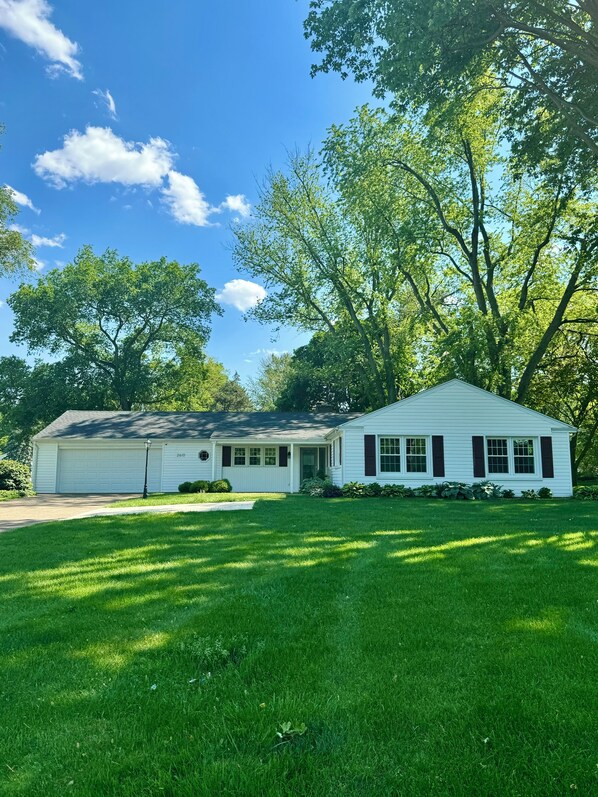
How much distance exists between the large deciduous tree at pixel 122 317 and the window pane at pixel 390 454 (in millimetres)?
20116

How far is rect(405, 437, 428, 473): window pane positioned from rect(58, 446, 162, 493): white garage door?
38.2 ft

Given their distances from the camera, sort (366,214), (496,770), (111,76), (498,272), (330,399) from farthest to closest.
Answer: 1. (330,399)
2. (498,272)
3. (366,214)
4. (111,76)
5. (496,770)

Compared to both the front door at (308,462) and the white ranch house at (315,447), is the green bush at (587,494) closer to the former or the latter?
the white ranch house at (315,447)

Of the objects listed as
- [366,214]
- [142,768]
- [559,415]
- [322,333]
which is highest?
[366,214]

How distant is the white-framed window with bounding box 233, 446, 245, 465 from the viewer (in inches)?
934

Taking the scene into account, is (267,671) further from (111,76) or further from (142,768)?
(111,76)

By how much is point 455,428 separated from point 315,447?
7.45 m

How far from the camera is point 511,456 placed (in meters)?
19.8

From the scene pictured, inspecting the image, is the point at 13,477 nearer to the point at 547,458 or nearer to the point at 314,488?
the point at 314,488

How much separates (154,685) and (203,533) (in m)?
6.19

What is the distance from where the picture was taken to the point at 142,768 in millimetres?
2287

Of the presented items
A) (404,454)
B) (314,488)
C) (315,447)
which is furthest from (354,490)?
(315,447)

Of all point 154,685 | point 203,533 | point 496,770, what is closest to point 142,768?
point 154,685

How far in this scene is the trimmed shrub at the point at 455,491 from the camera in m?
18.2
